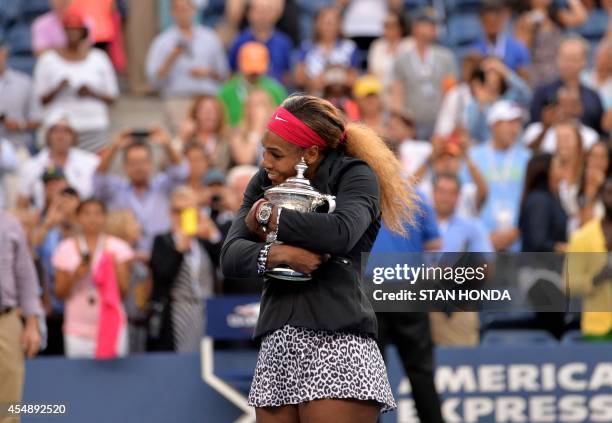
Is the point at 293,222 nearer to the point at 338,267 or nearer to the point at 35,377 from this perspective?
the point at 338,267

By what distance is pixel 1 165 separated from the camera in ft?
35.6

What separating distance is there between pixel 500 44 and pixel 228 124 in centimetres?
314

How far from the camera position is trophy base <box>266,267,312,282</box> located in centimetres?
436

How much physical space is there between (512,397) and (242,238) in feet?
15.8

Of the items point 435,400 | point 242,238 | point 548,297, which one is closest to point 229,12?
point 435,400

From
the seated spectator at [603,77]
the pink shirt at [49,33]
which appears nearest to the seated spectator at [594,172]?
the seated spectator at [603,77]

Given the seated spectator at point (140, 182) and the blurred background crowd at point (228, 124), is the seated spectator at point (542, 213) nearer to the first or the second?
the blurred background crowd at point (228, 124)

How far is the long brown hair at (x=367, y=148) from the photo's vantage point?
4426mm

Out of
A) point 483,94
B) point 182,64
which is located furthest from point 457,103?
point 182,64

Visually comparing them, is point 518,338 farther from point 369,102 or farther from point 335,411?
point 335,411

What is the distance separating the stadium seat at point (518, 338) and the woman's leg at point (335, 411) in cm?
500

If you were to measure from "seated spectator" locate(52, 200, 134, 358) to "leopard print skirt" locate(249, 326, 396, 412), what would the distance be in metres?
4.51

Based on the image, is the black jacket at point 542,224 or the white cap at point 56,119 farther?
the white cap at point 56,119

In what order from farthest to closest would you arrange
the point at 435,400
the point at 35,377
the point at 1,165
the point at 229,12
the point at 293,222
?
the point at 229,12
the point at 1,165
the point at 35,377
the point at 435,400
the point at 293,222
